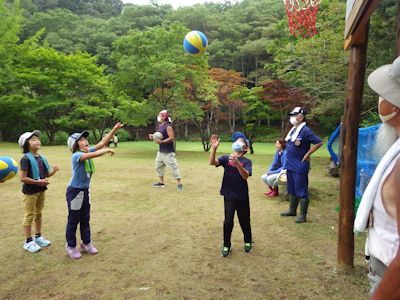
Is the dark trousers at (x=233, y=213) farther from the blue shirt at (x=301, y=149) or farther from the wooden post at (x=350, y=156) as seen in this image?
the blue shirt at (x=301, y=149)

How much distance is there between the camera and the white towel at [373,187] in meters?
1.32

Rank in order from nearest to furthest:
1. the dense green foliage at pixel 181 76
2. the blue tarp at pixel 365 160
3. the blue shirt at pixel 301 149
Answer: the blue tarp at pixel 365 160 < the blue shirt at pixel 301 149 < the dense green foliage at pixel 181 76

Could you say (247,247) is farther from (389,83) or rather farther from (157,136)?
(157,136)

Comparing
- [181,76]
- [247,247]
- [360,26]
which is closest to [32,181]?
[247,247]

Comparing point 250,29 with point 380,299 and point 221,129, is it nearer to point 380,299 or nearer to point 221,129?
point 221,129

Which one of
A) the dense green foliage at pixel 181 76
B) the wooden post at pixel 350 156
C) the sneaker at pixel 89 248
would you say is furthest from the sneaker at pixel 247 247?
the dense green foliage at pixel 181 76

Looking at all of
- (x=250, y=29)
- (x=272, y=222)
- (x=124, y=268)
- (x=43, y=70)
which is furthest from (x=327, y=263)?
(x=250, y=29)

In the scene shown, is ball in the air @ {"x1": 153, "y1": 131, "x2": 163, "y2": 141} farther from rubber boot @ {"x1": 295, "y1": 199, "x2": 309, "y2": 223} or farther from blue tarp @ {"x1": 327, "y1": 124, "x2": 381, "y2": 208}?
blue tarp @ {"x1": 327, "y1": 124, "x2": 381, "y2": 208}

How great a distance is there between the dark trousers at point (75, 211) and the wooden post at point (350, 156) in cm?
289

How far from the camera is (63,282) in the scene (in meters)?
3.23

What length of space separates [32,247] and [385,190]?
13.2 ft

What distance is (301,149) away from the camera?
197 inches

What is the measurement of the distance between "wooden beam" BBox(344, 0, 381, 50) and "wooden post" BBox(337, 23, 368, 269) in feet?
0.23

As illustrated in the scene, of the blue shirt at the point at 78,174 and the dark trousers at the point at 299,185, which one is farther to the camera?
Result: the dark trousers at the point at 299,185
